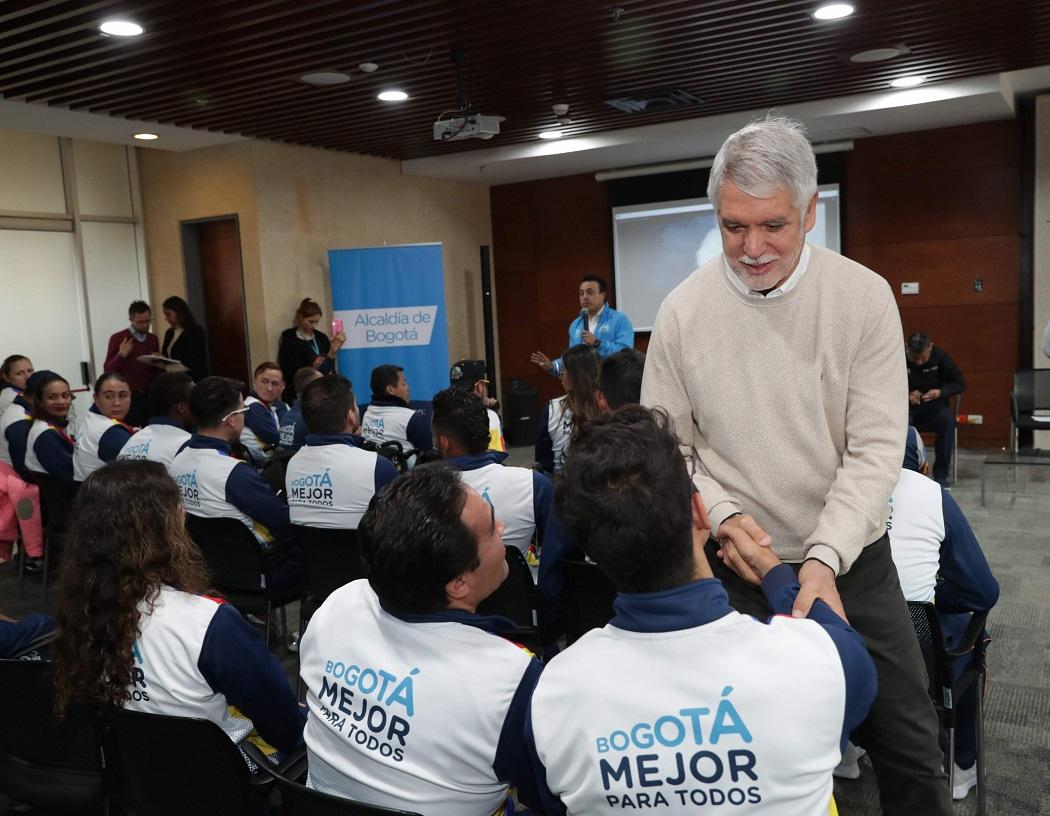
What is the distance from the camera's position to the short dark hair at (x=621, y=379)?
10.8 feet

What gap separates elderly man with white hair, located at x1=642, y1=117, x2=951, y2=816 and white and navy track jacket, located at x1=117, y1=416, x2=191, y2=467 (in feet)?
9.74

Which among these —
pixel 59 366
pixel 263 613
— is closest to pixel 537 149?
pixel 59 366

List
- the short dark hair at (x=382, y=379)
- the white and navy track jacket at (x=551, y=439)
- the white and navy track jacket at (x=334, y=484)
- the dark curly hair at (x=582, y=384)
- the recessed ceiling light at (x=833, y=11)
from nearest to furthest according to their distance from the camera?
the white and navy track jacket at (x=334, y=484) → the dark curly hair at (x=582, y=384) → the white and navy track jacket at (x=551, y=439) → the recessed ceiling light at (x=833, y=11) → the short dark hair at (x=382, y=379)

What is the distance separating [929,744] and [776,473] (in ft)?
1.69

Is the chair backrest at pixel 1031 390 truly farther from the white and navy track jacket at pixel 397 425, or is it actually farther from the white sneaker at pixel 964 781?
the white sneaker at pixel 964 781

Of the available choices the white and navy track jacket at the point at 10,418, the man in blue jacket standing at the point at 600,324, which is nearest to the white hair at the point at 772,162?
the white and navy track jacket at the point at 10,418

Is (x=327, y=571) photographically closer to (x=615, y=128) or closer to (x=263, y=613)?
(x=263, y=613)

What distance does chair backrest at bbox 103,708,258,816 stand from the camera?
162 cm

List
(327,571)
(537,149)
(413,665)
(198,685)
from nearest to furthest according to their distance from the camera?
(413,665)
(198,685)
(327,571)
(537,149)

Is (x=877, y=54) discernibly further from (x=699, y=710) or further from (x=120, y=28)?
(x=699, y=710)

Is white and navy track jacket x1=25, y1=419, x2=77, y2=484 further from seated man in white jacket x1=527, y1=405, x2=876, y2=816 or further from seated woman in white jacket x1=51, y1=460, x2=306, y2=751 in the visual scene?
seated man in white jacket x1=527, y1=405, x2=876, y2=816

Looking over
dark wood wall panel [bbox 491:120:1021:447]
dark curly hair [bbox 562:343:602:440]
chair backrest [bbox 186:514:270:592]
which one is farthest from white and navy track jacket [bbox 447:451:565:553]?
dark wood wall panel [bbox 491:120:1021:447]

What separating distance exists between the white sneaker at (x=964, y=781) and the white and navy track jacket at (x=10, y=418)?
4.77 meters

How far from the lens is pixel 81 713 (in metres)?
1.85
